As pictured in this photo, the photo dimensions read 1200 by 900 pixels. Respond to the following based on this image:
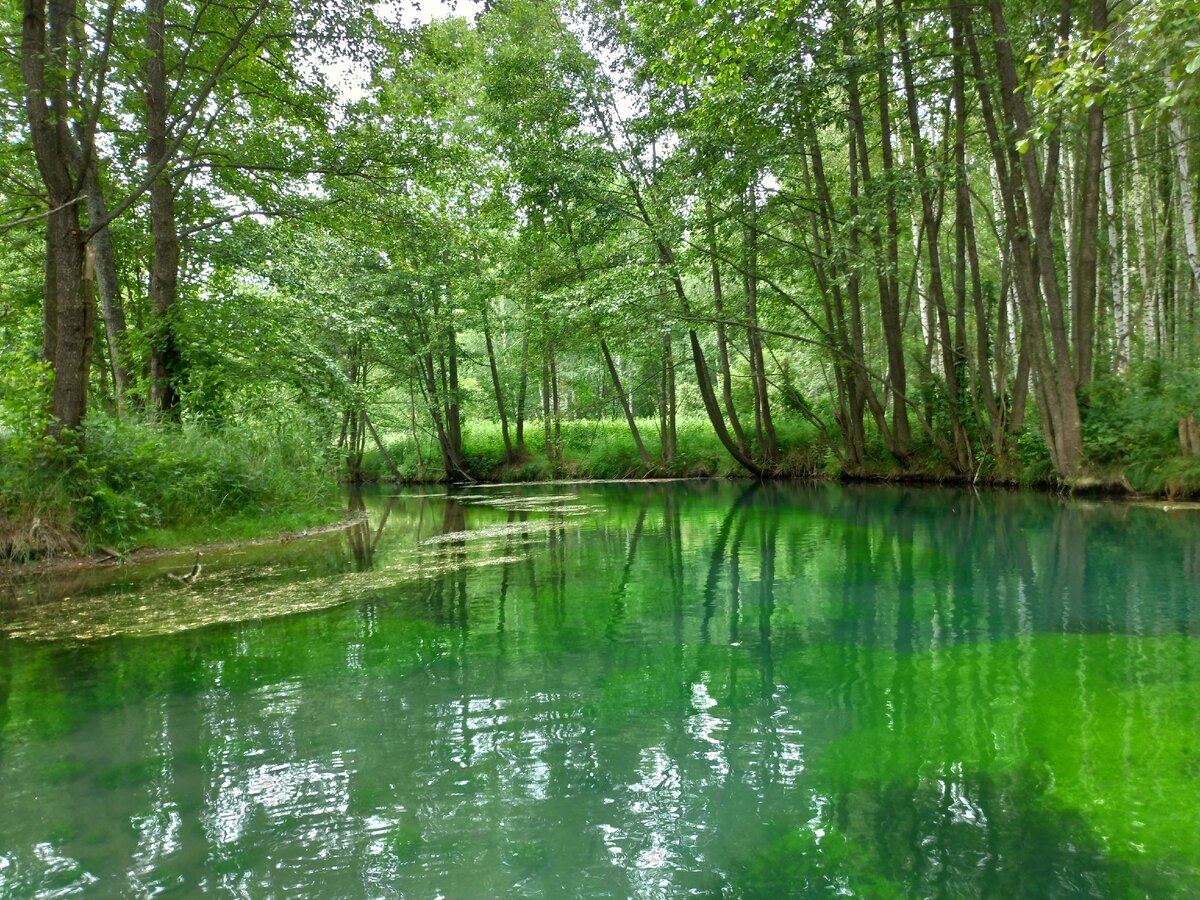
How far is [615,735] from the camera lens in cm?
355

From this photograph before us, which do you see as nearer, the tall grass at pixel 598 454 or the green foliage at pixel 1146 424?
the green foliage at pixel 1146 424

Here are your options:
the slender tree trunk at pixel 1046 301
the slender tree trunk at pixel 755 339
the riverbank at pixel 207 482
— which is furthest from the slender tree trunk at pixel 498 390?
the slender tree trunk at pixel 1046 301

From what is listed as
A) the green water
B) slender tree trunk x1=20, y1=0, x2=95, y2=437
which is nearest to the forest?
slender tree trunk x1=20, y1=0, x2=95, y2=437

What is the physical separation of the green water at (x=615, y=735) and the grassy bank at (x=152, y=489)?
1424mm

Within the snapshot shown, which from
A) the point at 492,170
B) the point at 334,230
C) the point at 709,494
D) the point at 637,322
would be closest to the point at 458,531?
the point at 334,230

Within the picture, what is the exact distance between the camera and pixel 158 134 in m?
11.0

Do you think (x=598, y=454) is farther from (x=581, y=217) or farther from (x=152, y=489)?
(x=152, y=489)

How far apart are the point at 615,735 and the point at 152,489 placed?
8.73 metres

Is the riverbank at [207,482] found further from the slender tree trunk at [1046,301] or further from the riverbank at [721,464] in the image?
the slender tree trunk at [1046,301]

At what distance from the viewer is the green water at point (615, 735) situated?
2.49m

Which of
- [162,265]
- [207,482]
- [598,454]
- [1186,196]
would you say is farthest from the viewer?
[598,454]

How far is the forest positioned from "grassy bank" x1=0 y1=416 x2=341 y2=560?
4cm

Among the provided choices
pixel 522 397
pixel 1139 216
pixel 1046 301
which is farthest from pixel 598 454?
pixel 1139 216

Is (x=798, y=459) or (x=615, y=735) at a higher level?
(x=798, y=459)
